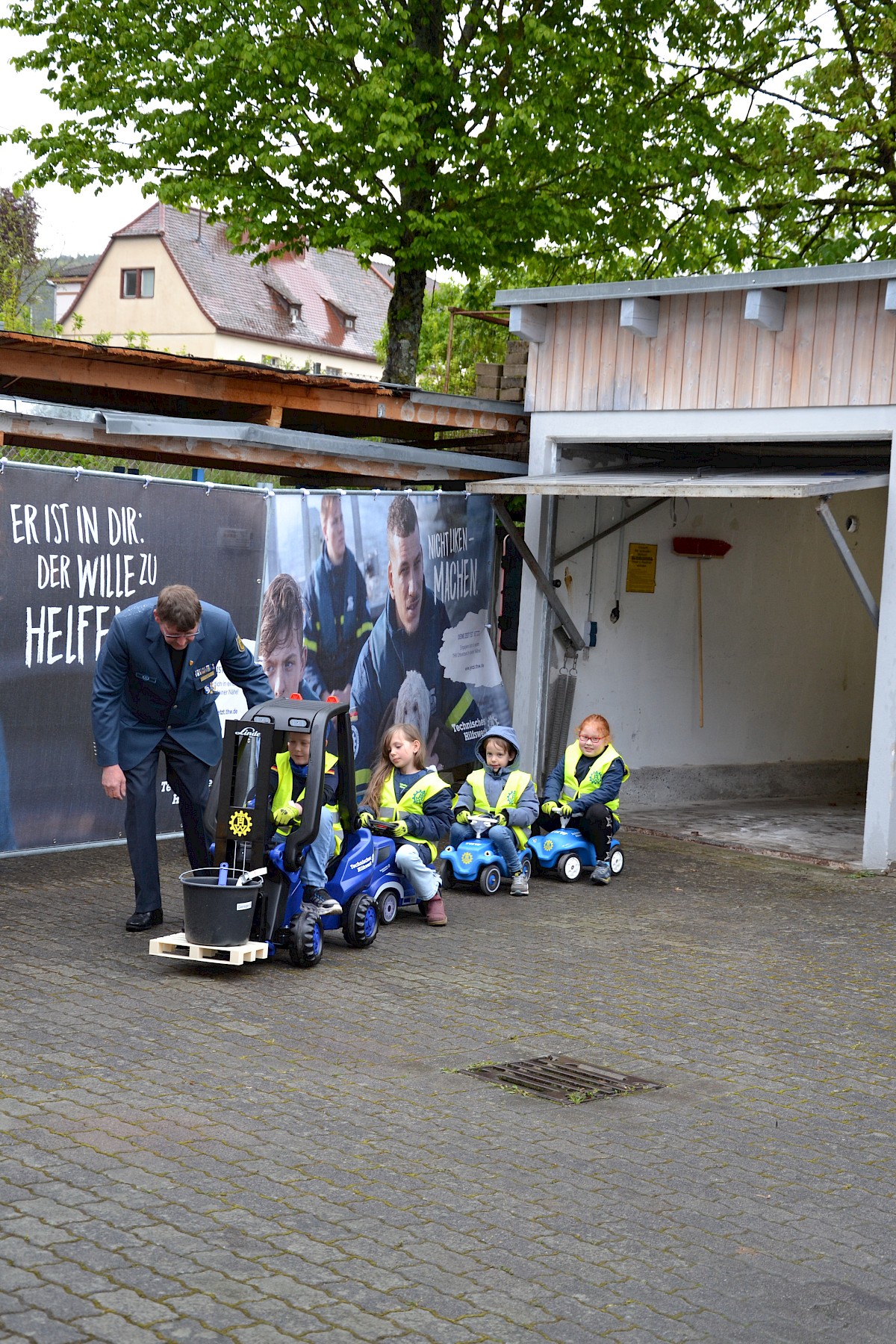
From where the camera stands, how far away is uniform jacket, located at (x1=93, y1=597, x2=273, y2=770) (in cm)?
796

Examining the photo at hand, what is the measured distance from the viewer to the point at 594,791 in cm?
1066

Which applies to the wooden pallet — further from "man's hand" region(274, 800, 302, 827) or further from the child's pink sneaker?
the child's pink sneaker

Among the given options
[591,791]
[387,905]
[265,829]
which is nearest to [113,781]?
[265,829]

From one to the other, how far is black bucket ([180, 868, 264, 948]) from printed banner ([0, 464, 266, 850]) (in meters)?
2.22

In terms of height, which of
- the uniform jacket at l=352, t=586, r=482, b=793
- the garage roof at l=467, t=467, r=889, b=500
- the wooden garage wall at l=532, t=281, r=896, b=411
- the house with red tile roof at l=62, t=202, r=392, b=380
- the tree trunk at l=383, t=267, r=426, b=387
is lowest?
the uniform jacket at l=352, t=586, r=482, b=793

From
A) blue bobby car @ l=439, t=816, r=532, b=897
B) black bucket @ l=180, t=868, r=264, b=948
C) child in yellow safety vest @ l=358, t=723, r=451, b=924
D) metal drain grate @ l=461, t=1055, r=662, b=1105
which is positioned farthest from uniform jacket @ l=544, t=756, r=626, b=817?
metal drain grate @ l=461, t=1055, r=662, b=1105

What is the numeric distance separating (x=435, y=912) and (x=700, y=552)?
22.8ft

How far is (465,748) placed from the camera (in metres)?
12.9

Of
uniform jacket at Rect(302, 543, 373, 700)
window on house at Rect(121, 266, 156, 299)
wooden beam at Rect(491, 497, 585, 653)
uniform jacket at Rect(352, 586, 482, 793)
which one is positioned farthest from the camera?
window on house at Rect(121, 266, 156, 299)

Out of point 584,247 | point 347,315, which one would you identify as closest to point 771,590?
point 584,247

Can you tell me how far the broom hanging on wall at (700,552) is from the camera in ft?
48.4

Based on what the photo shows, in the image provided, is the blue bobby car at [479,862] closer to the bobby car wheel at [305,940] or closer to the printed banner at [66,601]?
the printed banner at [66,601]

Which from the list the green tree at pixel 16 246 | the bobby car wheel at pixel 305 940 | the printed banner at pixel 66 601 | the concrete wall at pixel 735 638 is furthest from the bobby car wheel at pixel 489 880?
the green tree at pixel 16 246

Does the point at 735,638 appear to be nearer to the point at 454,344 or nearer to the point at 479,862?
the point at 479,862
